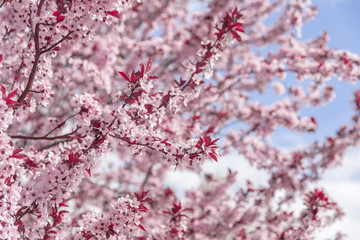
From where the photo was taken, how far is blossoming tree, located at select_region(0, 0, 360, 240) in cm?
298

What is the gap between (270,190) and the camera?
23.3ft

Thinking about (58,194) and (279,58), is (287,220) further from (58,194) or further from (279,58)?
(58,194)

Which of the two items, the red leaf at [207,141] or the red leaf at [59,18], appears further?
the red leaf at [59,18]

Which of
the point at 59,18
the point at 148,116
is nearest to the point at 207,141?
the point at 148,116

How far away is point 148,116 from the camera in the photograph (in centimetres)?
332

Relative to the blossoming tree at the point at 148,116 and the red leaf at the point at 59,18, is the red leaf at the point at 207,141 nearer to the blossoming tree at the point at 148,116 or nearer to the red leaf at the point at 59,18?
the blossoming tree at the point at 148,116

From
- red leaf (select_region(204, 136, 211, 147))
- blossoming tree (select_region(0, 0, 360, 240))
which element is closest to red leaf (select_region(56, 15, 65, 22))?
blossoming tree (select_region(0, 0, 360, 240))

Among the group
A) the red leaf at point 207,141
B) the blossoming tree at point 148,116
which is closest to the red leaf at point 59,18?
the blossoming tree at point 148,116

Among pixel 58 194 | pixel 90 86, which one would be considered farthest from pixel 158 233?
pixel 90 86

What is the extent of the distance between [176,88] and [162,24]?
7.59 metres

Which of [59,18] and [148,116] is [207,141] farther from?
[59,18]

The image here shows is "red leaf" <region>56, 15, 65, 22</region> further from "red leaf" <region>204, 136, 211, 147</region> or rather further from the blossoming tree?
"red leaf" <region>204, 136, 211, 147</region>

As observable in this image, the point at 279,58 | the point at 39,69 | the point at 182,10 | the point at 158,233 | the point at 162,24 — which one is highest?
the point at 182,10

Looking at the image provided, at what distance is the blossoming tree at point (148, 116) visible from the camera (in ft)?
9.78
